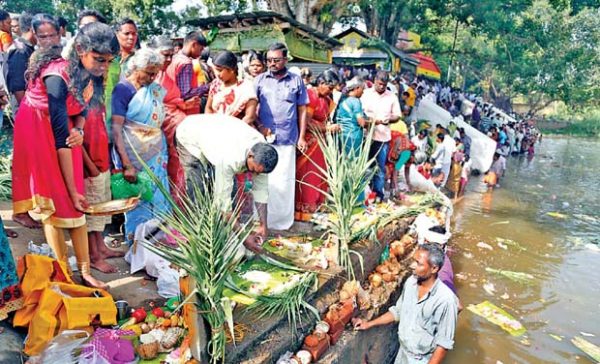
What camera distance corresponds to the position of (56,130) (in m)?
2.54

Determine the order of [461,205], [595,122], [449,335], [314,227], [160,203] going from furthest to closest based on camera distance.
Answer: [595,122], [461,205], [314,227], [160,203], [449,335]

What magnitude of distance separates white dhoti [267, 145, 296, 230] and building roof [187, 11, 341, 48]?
680cm

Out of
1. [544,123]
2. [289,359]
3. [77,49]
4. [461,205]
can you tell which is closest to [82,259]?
[77,49]

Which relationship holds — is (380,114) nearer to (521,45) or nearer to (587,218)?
(587,218)

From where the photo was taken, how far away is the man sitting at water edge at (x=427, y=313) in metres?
2.96

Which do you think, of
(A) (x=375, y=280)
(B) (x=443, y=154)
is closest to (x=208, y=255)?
(A) (x=375, y=280)

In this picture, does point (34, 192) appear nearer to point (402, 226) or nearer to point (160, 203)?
point (160, 203)

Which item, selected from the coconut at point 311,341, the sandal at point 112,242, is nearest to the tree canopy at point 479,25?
the sandal at point 112,242

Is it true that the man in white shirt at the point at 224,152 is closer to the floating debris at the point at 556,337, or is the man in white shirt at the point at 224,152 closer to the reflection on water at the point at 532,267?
the reflection on water at the point at 532,267

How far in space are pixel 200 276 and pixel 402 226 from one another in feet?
11.6

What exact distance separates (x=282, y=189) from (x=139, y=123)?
1.53 metres

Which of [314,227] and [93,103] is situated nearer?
[93,103]

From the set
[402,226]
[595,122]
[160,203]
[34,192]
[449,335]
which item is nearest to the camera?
[34,192]

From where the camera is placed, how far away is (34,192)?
2.54 metres
